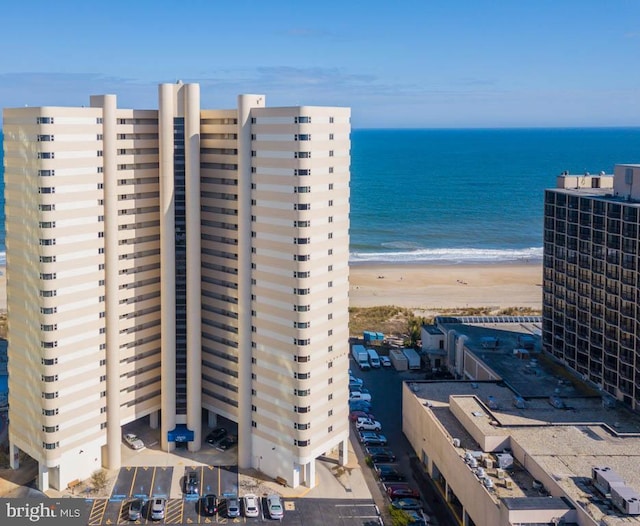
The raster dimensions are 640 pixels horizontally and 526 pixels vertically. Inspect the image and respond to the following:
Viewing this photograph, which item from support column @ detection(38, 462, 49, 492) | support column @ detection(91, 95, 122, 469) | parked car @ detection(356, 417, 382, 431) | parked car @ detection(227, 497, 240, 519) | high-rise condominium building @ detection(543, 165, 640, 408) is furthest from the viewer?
parked car @ detection(356, 417, 382, 431)

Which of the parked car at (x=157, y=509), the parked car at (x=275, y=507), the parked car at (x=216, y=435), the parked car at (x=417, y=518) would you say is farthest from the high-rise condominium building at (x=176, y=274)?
the parked car at (x=417, y=518)

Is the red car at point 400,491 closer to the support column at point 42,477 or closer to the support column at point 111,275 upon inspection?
the support column at point 111,275

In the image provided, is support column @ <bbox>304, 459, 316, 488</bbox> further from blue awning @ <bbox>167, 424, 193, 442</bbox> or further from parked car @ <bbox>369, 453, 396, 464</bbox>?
blue awning @ <bbox>167, 424, 193, 442</bbox>

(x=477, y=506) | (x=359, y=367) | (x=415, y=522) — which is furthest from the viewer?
(x=359, y=367)

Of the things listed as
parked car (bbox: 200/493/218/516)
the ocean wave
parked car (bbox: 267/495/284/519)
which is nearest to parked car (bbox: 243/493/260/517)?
parked car (bbox: 267/495/284/519)

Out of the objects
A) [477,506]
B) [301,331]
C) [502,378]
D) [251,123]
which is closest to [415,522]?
[477,506]

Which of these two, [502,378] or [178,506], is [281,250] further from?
[502,378]
